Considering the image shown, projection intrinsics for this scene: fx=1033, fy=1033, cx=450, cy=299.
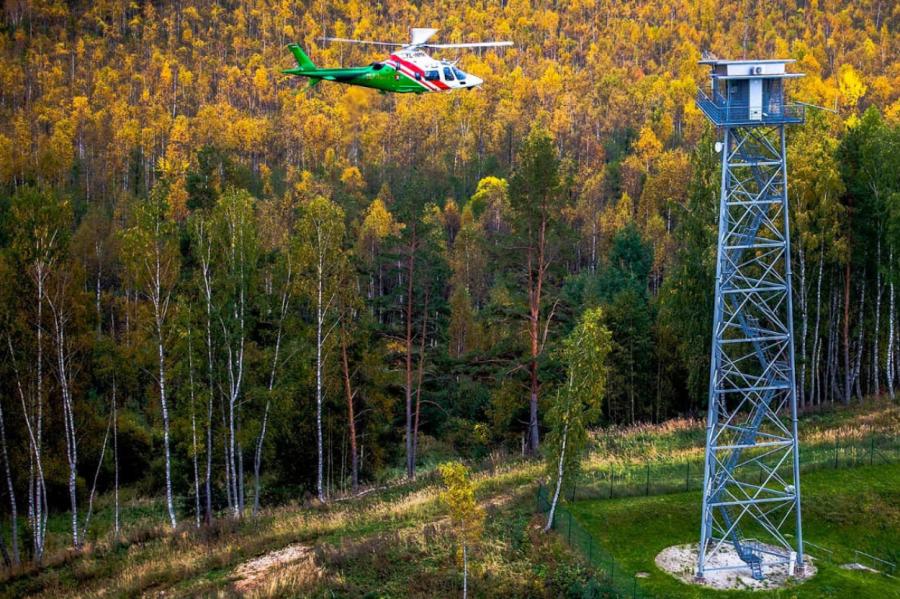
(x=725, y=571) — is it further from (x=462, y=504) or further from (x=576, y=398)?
(x=462, y=504)

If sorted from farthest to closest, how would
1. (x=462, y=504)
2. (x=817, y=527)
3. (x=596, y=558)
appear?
1. (x=817, y=527)
2. (x=596, y=558)
3. (x=462, y=504)

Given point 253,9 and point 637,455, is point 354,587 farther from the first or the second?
point 253,9

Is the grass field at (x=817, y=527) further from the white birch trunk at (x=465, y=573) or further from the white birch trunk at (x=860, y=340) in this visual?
the white birch trunk at (x=860, y=340)

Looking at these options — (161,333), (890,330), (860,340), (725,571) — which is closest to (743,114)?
(725,571)

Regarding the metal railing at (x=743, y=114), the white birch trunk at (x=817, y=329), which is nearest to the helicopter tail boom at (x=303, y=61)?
the metal railing at (x=743, y=114)

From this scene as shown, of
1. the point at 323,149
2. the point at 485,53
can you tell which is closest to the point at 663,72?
the point at 485,53

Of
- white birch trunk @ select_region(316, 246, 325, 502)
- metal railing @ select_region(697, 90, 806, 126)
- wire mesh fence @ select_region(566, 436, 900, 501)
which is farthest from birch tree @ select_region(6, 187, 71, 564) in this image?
metal railing @ select_region(697, 90, 806, 126)
